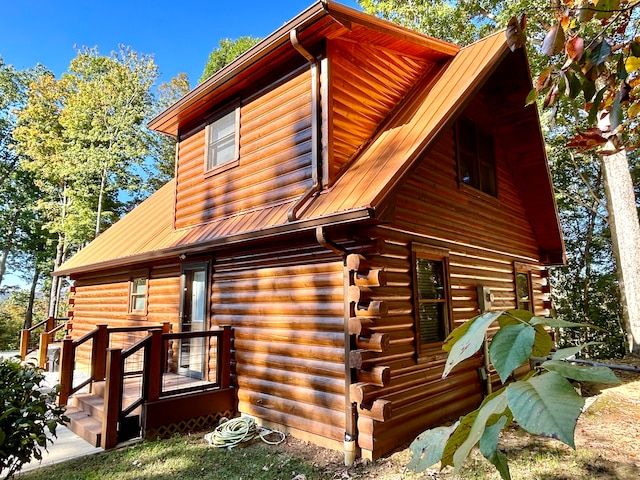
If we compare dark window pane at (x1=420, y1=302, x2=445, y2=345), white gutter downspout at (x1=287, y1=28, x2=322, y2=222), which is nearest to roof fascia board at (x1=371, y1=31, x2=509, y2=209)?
white gutter downspout at (x1=287, y1=28, x2=322, y2=222)

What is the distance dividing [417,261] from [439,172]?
1662 millimetres

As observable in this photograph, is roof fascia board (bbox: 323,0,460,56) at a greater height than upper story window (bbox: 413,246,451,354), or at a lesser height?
greater

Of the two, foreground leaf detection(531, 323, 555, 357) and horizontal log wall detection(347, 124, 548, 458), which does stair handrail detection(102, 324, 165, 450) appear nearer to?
horizontal log wall detection(347, 124, 548, 458)

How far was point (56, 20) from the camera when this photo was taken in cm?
1912

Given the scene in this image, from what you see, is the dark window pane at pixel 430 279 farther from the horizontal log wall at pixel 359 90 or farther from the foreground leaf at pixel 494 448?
the foreground leaf at pixel 494 448

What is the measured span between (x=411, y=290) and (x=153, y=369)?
382 centimetres

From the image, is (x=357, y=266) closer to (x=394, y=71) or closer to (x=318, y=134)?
(x=318, y=134)

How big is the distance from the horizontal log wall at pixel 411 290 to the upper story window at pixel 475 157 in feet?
0.83

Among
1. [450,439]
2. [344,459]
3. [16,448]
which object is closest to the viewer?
[450,439]

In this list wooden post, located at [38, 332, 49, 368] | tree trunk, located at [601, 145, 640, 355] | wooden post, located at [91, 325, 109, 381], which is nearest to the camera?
wooden post, located at [91, 325, 109, 381]

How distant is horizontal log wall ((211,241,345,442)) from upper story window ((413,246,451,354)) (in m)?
1.31

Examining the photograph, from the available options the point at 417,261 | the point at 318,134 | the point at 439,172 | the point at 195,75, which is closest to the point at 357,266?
the point at 417,261

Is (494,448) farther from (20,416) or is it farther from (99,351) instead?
(99,351)

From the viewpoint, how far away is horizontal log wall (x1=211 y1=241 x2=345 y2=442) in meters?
5.22
